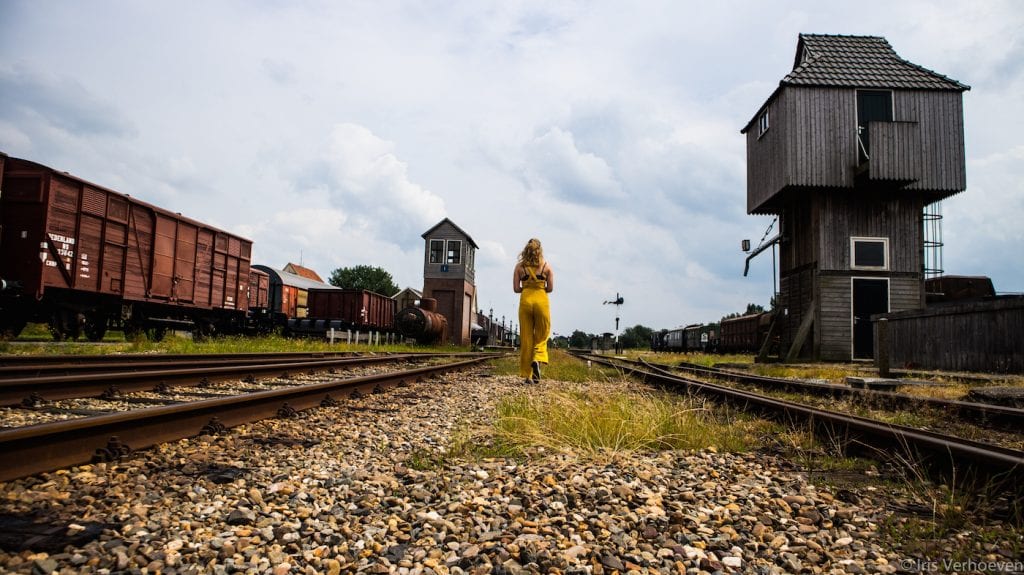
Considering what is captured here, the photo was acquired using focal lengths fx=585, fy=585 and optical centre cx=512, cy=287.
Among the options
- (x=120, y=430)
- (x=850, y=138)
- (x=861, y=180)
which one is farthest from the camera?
(x=850, y=138)

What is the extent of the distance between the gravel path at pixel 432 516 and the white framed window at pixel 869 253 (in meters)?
19.3

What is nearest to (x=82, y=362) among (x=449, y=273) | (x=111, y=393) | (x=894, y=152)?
(x=111, y=393)

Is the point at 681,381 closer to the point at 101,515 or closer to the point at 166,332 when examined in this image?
the point at 101,515

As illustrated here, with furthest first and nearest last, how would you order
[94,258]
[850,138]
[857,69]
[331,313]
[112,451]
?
[331,313], [857,69], [850,138], [94,258], [112,451]

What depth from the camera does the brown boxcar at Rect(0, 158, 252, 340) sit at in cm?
1157

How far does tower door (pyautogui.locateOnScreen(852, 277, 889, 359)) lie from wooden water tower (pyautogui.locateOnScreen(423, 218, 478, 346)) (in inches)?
860

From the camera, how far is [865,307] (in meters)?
19.7

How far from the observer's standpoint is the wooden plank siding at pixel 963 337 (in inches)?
466

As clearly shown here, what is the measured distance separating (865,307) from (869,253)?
73.1 inches

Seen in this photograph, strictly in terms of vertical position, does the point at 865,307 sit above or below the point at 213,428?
above

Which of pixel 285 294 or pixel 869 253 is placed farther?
pixel 285 294

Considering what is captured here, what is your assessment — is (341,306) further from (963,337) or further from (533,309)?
(963,337)

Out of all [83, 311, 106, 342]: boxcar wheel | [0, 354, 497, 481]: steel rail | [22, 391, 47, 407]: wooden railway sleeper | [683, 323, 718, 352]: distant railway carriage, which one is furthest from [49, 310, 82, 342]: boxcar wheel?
[683, 323, 718, 352]: distant railway carriage

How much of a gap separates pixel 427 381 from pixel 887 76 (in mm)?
20602
